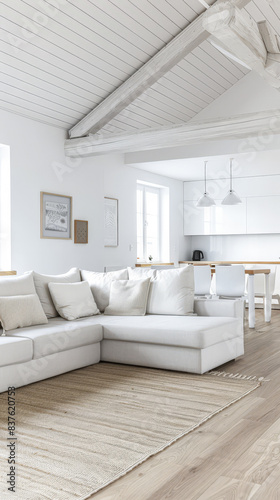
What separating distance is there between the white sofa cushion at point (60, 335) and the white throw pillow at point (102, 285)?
0.53 meters

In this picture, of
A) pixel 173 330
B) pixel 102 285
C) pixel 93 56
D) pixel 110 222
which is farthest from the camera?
pixel 110 222

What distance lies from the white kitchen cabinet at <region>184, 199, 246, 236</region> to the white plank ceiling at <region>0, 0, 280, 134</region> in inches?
114

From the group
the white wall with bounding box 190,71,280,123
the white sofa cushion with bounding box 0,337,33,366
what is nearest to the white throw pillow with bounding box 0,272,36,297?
the white sofa cushion with bounding box 0,337,33,366

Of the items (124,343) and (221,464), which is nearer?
(221,464)

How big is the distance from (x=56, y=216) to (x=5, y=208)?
83cm

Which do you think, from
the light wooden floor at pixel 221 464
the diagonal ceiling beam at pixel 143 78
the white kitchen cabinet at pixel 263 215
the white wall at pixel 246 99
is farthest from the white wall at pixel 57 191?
the light wooden floor at pixel 221 464

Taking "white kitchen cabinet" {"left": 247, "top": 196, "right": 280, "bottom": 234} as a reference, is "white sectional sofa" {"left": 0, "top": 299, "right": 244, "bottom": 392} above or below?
below

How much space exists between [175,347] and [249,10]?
13.3 ft

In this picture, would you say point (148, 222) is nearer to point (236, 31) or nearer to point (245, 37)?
point (245, 37)

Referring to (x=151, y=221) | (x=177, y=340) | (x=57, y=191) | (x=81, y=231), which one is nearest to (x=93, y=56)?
(x=57, y=191)

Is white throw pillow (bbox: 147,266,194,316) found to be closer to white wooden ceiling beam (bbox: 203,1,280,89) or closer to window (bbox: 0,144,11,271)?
window (bbox: 0,144,11,271)

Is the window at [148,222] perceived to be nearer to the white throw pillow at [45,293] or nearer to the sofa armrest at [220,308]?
the sofa armrest at [220,308]

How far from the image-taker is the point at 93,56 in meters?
5.43

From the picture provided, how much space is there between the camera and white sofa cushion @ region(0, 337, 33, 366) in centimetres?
345
